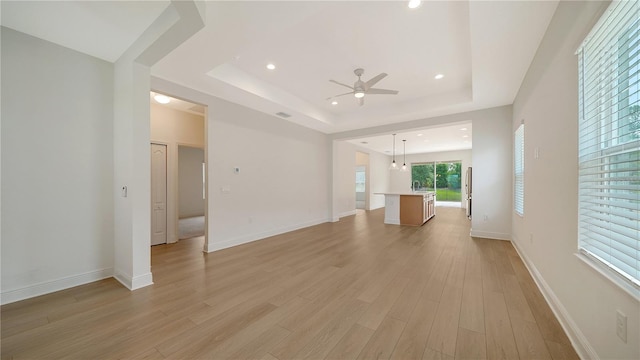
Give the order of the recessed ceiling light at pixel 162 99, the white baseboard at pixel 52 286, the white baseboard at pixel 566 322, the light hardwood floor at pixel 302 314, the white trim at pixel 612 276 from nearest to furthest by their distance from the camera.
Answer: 1. the white trim at pixel 612 276
2. the white baseboard at pixel 566 322
3. the light hardwood floor at pixel 302 314
4. the white baseboard at pixel 52 286
5. the recessed ceiling light at pixel 162 99

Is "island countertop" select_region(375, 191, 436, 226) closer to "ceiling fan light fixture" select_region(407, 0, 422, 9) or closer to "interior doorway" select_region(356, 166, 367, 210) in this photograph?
"interior doorway" select_region(356, 166, 367, 210)

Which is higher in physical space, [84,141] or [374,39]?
[374,39]

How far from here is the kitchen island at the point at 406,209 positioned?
6426 mm

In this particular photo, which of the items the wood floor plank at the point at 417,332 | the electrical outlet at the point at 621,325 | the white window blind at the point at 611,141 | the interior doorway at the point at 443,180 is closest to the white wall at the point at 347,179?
the interior doorway at the point at 443,180

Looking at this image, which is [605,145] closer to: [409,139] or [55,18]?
[55,18]

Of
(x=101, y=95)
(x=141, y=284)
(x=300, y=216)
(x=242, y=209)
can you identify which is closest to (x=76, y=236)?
(x=141, y=284)

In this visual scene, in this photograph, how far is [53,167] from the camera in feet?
8.63

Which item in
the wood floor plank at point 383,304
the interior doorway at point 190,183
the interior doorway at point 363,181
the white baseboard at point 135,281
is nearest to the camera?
the wood floor plank at point 383,304

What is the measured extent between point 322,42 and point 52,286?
14.5 feet

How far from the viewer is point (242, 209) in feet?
15.3

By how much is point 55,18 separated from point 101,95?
34.1 inches

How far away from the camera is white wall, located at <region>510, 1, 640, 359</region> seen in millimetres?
1367

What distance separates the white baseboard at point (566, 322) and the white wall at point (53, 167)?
4.84 meters

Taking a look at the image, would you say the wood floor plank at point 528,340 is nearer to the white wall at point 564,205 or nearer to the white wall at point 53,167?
the white wall at point 564,205
